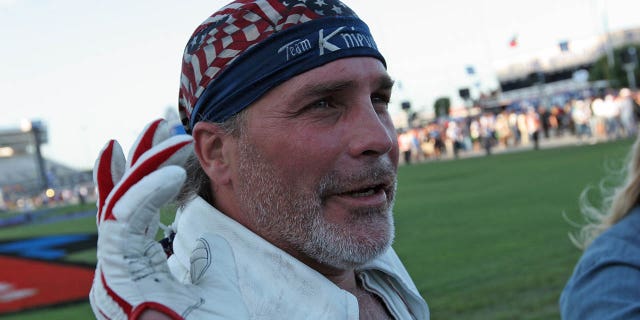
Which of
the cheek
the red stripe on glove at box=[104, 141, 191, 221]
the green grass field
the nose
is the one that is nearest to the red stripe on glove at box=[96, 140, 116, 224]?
the red stripe on glove at box=[104, 141, 191, 221]

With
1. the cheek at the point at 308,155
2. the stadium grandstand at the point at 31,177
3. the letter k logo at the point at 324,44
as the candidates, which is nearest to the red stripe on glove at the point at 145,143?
the cheek at the point at 308,155

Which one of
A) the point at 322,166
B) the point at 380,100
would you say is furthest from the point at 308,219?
the point at 380,100

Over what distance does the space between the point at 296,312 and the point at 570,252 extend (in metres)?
7.18

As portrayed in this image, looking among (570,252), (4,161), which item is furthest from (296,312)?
(4,161)

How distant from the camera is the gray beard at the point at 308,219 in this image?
1664 millimetres

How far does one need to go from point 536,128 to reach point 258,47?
29115 millimetres

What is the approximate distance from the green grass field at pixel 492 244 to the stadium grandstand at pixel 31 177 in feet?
114

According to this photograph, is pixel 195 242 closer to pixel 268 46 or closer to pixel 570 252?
pixel 268 46

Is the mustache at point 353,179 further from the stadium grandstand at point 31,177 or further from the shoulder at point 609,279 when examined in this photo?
the stadium grandstand at point 31,177

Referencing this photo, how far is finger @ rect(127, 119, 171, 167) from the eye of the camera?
4.61 feet

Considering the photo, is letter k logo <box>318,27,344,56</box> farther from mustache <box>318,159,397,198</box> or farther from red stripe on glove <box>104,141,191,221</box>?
red stripe on glove <box>104,141,191,221</box>

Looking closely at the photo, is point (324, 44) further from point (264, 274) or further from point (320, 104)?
point (264, 274)

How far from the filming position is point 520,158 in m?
25.5

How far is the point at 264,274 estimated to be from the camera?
1581 mm
